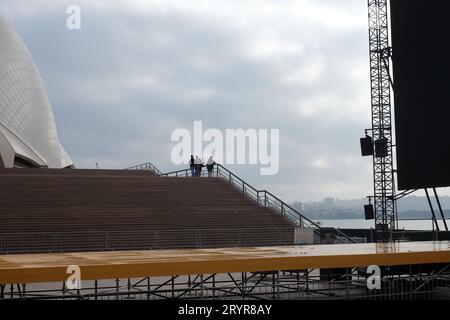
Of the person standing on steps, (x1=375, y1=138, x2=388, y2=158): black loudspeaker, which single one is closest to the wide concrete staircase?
the person standing on steps

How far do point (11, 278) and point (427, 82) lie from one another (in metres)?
12.4

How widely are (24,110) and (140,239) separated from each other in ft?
127

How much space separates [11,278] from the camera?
768cm

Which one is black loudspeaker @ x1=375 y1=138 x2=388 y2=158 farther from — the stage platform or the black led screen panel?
the stage platform

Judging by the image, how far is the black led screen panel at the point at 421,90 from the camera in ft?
52.6

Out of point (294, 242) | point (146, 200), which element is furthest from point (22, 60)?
point (294, 242)

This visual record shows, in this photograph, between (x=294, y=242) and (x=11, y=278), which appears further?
(x=294, y=242)

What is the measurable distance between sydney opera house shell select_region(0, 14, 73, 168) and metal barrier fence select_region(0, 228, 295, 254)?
28.3 m

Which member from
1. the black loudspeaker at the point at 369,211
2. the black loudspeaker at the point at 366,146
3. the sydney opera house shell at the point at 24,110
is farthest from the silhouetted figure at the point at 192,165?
the sydney opera house shell at the point at 24,110

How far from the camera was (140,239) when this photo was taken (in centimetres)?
2148

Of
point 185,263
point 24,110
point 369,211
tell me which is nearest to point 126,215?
point 369,211

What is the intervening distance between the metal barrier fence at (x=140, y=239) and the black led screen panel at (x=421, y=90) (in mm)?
6818

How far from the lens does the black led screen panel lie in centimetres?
1603
